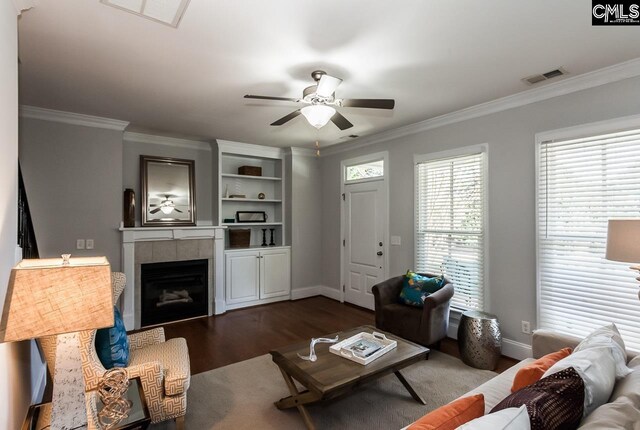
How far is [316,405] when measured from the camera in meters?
2.51

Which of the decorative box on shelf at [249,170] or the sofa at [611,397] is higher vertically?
the decorative box on shelf at [249,170]

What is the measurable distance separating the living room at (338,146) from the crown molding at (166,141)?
0.03 metres

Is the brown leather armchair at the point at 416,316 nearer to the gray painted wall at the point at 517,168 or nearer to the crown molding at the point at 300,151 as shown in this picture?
the gray painted wall at the point at 517,168

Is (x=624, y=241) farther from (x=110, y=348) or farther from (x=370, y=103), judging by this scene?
(x=110, y=348)

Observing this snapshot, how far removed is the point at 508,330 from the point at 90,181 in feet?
16.5

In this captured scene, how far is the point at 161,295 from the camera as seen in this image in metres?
4.48

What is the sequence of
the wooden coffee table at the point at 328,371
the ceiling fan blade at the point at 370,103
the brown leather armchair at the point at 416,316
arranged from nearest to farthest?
1. the wooden coffee table at the point at 328,371
2. the ceiling fan blade at the point at 370,103
3. the brown leather armchair at the point at 416,316

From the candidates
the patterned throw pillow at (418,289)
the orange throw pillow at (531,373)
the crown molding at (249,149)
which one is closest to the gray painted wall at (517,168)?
the patterned throw pillow at (418,289)

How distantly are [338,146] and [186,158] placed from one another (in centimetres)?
246

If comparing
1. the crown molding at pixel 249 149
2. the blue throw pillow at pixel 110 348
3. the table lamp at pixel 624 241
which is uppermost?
the crown molding at pixel 249 149

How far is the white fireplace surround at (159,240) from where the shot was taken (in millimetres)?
4105

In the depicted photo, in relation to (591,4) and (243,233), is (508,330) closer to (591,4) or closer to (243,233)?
(591,4)

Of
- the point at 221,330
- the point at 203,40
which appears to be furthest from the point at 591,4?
the point at 221,330

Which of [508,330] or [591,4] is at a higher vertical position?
[591,4]
